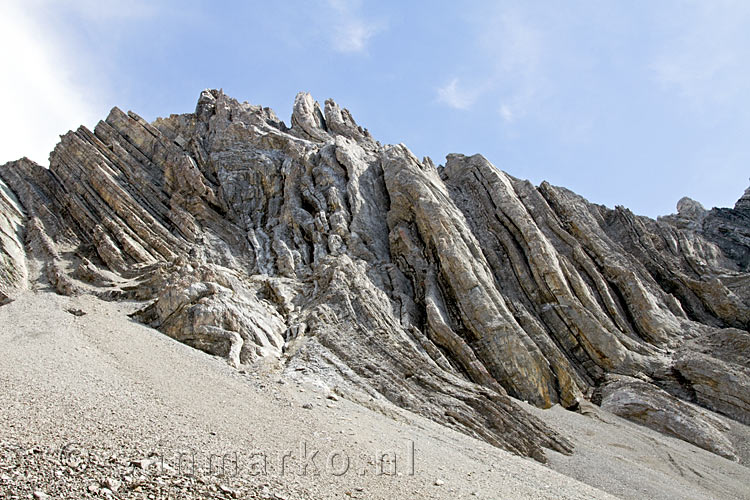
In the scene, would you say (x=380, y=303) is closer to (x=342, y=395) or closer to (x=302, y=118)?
(x=342, y=395)

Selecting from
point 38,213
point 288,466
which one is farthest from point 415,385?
point 38,213

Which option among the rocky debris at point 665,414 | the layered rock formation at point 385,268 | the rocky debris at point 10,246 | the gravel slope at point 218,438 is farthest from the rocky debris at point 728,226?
the rocky debris at point 10,246

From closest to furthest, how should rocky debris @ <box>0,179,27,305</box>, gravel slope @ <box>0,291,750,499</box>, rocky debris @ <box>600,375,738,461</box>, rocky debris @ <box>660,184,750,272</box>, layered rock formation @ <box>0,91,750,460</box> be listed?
gravel slope @ <box>0,291,750,499</box> < rocky debris @ <box>600,375,738,461</box> < layered rock formation @ <box>0,91,750,460</box> < rocky debris @ <box>0,179,27,305</box> < rocky debris @ <box>660,184,750,272</box>

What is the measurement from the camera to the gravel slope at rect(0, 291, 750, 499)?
12.1 metres

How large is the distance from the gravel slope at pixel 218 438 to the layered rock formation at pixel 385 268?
235 cm

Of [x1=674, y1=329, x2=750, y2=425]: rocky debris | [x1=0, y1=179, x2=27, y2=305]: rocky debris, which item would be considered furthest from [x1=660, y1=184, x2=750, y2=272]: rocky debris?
[x1=0, y1=179, x2=27, y2=305]: rocky debris

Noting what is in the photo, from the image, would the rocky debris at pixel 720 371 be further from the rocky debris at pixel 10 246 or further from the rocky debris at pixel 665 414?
the rocky debris at pixel 10 246

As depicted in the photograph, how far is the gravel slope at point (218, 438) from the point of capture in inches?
476

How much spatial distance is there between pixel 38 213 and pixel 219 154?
18.7 m

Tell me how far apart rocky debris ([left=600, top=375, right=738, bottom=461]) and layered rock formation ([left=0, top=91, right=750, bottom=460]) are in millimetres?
276

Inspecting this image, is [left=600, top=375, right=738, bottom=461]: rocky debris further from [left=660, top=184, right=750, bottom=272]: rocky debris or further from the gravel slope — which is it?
[left=660, top=184, right=750, bottom=272]: rocky debris

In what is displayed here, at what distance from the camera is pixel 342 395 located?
939 inches

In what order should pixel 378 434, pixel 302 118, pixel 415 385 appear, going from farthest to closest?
pixel 302 118, pixel 415 385, pixel 378 434

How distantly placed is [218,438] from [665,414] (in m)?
25.9
